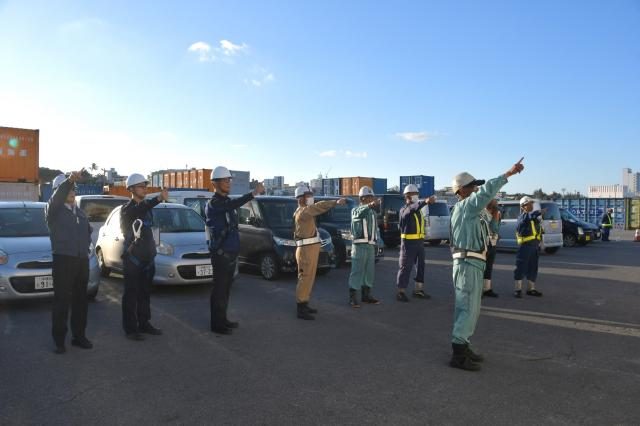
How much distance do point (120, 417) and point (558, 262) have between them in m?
13.5

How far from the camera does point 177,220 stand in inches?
370

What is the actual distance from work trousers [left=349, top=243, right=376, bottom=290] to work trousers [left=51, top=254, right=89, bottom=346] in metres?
3.94

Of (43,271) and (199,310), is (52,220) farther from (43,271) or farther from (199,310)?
(199,310)

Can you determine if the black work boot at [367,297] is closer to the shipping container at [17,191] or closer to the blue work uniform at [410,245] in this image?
the blue work uniform at [410,245]

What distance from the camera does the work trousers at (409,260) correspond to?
8211 mm

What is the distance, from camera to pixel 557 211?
16.4 meters

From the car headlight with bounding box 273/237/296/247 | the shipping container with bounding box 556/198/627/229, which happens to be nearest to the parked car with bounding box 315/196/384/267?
the car headlight with bounding box 273/237/296/247

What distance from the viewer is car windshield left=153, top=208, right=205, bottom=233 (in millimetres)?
9156

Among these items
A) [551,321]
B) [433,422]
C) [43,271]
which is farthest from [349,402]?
[43,271]

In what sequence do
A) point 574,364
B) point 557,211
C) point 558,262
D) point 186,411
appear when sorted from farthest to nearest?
point 557,211, point 558,262, point 574,364, point 186,411

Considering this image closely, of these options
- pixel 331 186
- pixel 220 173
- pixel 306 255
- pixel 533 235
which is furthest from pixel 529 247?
pixel 331 186

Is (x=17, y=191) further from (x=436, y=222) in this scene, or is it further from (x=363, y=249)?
(x=436, y=222)

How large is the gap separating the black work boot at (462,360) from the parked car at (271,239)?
5377mm

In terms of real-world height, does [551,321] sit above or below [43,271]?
below
